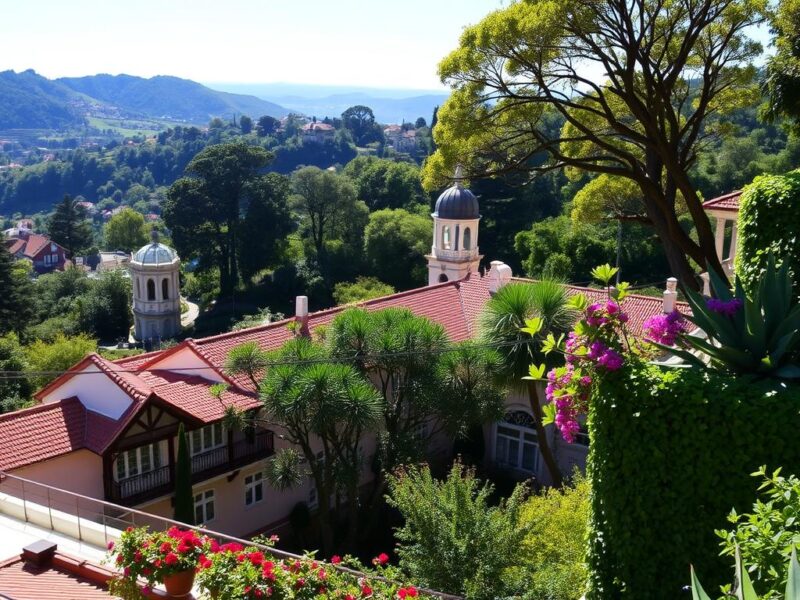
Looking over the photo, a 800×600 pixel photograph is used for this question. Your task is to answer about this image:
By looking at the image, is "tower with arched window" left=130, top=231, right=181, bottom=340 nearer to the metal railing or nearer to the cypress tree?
the cypress tree

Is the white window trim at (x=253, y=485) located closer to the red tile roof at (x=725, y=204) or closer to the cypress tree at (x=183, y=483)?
the cypress tree at (x=183, y=483)

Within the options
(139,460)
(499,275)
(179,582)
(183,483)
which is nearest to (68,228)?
(499,275)

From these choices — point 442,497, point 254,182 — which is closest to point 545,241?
point 254,182

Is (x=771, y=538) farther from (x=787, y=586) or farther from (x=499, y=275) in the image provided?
(x=499, y=275)

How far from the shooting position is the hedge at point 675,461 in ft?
21.1

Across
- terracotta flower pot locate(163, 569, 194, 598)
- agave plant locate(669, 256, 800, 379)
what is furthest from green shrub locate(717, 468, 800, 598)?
terracotta flower pot locate(163, 569, 194, 598)

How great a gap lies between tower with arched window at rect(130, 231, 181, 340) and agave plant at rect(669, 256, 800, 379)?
50.0 meters

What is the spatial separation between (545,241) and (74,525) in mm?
42764

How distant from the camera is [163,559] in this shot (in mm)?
8875

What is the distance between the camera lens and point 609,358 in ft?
22.5

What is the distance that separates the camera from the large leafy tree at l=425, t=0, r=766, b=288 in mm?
14453

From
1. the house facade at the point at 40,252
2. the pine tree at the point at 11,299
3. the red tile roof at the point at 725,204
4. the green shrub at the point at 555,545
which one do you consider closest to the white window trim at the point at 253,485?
the green shrub at the point at 555,545

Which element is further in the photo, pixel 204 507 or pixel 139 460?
pixel 204 507

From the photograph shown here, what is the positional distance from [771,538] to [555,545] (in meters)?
7.88
